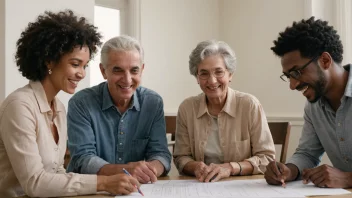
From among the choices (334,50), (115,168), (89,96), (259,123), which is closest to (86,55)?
(89,96)

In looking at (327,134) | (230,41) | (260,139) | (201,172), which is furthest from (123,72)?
(230,41)

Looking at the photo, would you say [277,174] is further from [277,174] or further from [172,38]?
[172,38]

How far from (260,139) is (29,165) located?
1.11 metres

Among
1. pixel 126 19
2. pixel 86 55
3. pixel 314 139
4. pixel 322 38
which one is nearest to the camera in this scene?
pixel 322 38

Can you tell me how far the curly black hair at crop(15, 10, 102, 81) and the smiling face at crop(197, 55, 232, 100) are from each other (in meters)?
0.61

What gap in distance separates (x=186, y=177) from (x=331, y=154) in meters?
0.67

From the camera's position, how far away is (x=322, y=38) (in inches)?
67.2

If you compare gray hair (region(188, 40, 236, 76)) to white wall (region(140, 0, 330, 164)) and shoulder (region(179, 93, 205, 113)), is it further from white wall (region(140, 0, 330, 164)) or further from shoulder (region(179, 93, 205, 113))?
white wall (region(140, 0, 330, 164))

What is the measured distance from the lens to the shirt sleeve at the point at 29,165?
57.2 inches

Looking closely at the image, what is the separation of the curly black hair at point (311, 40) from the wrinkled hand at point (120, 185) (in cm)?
85

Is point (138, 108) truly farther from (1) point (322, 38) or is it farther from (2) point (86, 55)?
(1) point (322, 38)

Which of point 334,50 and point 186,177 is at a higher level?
point 334,50

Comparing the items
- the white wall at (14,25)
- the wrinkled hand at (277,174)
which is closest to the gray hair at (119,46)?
the wrinkled hand at (277,174)

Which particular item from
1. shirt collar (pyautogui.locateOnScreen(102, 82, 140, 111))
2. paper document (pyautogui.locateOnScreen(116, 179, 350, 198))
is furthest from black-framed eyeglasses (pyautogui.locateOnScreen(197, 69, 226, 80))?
paper document (pyautogui.locateOnScreen(116, 179, 350, 198))
